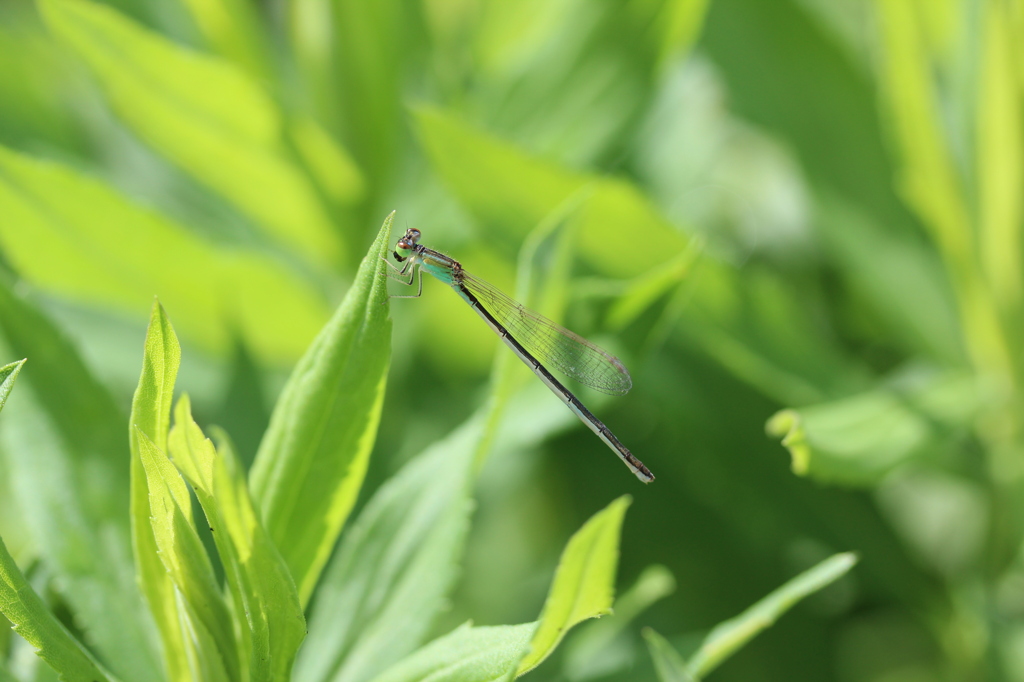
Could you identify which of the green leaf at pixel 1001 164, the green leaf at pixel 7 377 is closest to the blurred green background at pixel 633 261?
the green leaf at pixel 1001 164

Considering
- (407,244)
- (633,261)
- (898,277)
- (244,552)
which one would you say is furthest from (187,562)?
(898,277)

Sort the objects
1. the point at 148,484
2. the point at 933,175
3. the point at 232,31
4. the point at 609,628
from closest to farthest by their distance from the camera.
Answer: the point at 148,484 → the point at 609,628 → the point at 933,175 → the point at 232,31

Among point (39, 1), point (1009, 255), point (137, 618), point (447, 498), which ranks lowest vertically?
point (1009, 255)

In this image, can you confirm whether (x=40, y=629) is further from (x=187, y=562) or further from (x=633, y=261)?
(x=633, y=261)

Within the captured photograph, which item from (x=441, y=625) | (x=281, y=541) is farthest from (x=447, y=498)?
(x=441, y=625)

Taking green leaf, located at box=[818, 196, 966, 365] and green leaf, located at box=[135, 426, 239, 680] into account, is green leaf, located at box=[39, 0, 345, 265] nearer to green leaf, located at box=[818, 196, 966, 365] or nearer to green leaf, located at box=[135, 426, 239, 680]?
green leaf, located at box=[135, 426, 239, 680]

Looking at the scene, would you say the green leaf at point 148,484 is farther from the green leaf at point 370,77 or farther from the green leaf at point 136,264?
the green leaf at point 370,77

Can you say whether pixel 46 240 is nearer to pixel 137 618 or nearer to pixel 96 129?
pixel 137 618
